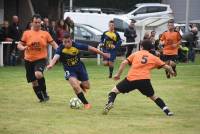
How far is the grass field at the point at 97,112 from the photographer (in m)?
12.5

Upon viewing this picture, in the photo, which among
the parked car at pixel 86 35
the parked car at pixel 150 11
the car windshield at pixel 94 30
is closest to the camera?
the parked car at pixel 86 35

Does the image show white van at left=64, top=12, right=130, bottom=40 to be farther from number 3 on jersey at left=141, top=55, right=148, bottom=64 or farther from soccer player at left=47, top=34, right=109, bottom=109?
number 3 on jersey at left=141, top=55, right=148, bottom=64

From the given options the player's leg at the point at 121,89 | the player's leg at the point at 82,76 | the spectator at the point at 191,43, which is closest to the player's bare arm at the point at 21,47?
the player's leg at the point at 82,76

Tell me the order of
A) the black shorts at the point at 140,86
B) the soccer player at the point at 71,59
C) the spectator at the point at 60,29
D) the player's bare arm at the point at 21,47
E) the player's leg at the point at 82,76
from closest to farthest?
the black shorts at the point at 140,86 < the soccer player at the point at 71,59 < the player's leg at the point at 82,76 < the player's bare arm at the point at 21,47 < the spectator at the point at 60,29

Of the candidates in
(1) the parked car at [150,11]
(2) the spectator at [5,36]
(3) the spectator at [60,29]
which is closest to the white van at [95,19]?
(1) the parked car at [150,11]

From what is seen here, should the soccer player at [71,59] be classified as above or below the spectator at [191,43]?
above

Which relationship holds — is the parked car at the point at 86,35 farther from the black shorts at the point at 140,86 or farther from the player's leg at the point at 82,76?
the black shorts at the point at 140,86

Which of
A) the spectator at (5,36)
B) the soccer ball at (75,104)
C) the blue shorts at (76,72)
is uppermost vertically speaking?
the blue shorts at (76,72)

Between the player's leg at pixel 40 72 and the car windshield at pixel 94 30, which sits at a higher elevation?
the player's leg at pixel 40 72

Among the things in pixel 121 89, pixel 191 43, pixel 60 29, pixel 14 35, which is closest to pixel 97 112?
pixel 121 89

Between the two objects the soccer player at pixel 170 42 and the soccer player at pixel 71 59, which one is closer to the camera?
the soccer player at pixel 71 59

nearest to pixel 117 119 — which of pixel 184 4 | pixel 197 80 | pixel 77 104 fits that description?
pixel 77 104

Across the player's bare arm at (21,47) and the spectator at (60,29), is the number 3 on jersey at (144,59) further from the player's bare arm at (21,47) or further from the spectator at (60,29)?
the spectator at (60,29)

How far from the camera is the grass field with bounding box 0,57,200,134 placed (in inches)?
492
